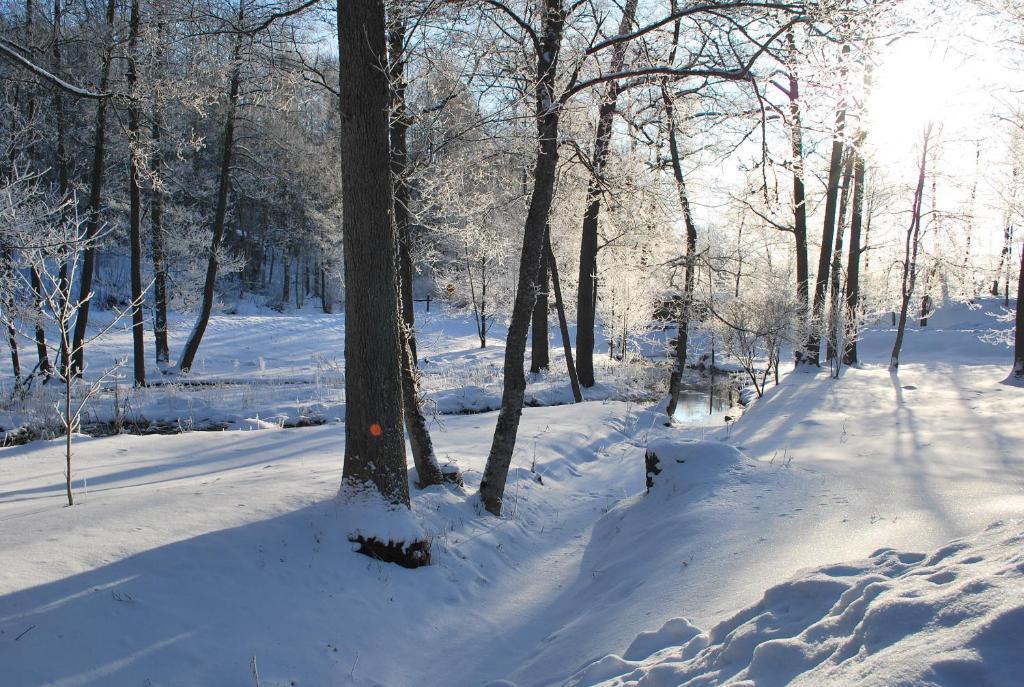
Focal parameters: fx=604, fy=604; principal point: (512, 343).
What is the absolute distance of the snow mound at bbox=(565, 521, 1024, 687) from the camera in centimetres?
177

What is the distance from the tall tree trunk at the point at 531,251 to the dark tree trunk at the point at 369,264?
1310mm

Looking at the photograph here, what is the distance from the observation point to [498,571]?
17.2ft

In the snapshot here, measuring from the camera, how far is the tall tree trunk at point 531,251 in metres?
5.61

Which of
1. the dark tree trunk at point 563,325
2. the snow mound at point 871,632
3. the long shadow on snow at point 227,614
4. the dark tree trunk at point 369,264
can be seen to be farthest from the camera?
the dark tree trunk at point 563,325

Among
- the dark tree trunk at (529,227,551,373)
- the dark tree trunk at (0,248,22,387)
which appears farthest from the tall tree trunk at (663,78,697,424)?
the dark tree trunk at (0,248,22,387)

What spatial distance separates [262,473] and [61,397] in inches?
350

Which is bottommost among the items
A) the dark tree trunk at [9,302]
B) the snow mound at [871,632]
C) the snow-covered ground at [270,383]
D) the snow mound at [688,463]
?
the snow-covered ground at [270,383]

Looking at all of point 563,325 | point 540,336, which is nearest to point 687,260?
point 563,325

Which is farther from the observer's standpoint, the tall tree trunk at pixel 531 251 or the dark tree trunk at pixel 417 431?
the dark tree trunk at pixel 417 431

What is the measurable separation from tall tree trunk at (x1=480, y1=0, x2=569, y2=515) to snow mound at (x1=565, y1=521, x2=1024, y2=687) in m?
3.09

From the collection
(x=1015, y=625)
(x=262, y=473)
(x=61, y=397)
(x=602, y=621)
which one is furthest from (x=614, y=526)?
(x=61, y=397)

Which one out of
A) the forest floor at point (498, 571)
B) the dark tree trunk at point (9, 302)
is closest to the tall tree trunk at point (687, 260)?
the forest floor at point (498, 571)

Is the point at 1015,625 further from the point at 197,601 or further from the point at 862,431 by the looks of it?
the point at 862,431

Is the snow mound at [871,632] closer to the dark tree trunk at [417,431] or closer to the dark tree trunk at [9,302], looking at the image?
the dark tree trunk at [417,431]
